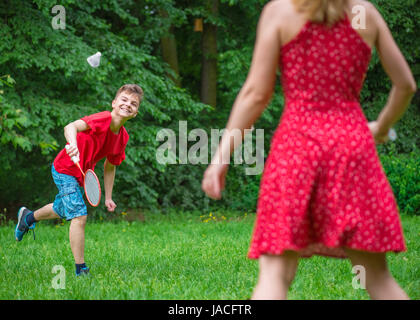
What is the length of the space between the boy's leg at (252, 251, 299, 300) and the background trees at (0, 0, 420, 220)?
4.78 metres

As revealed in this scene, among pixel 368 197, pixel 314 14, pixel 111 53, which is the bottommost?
pixel 368 197

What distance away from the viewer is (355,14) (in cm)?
223

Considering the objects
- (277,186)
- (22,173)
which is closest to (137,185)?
(22,173)

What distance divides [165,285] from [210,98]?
386 inches

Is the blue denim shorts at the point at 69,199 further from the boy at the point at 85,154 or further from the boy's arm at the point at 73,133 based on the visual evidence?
the boy's arm at the point at 73,133

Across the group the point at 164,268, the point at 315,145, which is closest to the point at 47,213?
the point at 164,268

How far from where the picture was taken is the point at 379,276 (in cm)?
231

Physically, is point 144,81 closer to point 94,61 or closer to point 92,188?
point 94,61

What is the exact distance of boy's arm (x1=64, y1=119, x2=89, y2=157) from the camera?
4.38 m

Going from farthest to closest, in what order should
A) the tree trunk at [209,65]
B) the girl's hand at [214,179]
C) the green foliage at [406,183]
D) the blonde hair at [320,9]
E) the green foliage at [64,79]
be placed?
1. the tree trunk at [209,65]
2. the green foliage at [406,183]
3. the green foliage at [64,79]
4. the girl's hand at [214,179]
5. the blonde hair at [320,9]

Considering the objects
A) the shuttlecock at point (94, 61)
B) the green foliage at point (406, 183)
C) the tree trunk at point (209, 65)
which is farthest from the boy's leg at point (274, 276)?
the tree trunk at point (209, 65)

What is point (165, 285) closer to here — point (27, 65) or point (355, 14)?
point (355, 14)

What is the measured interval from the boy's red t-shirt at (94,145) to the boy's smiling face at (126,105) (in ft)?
0.34

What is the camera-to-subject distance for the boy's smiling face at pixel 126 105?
5070mm
